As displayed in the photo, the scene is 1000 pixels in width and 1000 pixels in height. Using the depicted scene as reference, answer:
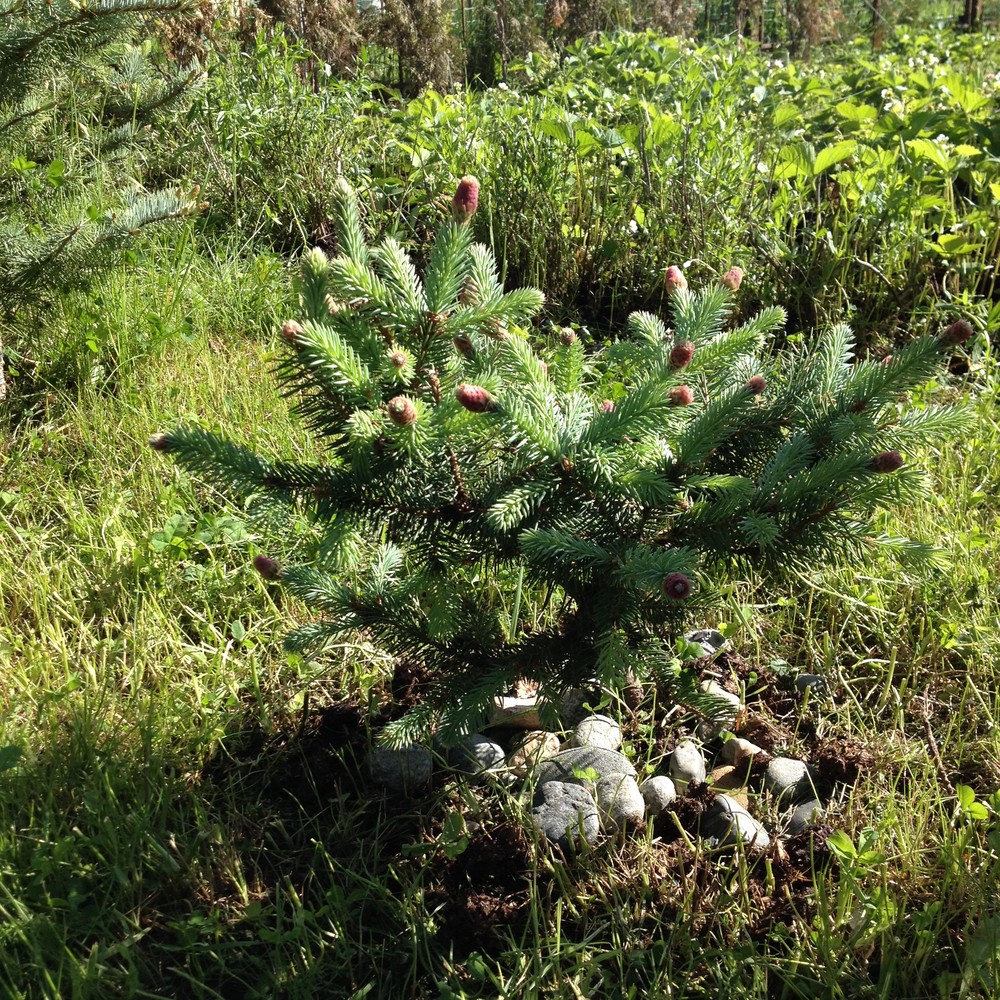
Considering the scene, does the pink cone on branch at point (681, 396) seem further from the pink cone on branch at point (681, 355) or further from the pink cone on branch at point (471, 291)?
the pink cone on branch at point (471, 291)

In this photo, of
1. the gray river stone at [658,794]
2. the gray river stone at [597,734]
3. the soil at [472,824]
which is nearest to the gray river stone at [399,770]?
the soil at [472,824]

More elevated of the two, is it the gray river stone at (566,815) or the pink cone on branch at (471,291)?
the pink cone on branch at (471,291)

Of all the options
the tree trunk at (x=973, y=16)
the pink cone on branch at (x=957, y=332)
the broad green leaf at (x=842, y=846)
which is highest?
the pink cone on branch at (x=957, y=332)

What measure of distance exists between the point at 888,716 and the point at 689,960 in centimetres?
85

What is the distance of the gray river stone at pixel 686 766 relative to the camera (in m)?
2.02

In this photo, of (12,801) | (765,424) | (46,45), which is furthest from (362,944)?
(46,45)

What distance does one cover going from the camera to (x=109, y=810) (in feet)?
6.17

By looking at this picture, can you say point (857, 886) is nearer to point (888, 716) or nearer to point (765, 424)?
point (888, 716)

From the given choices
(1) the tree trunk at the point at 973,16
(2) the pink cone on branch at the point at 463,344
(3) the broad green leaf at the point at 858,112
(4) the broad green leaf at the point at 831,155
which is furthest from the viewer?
(1) the tree trunk at the point at 973,16

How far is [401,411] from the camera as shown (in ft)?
4.44

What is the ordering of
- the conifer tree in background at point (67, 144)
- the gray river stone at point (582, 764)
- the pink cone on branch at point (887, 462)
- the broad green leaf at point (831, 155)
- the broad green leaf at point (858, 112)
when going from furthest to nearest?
the broad green leaf at point (858, 112)
the broad green leaf at point (831, 155)
the conifer tree in background at point (67, 144)
the gray river stone at point (582, 764)
the pink cone on branch at point (887, 462)

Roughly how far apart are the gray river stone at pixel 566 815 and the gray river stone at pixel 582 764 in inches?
1.6

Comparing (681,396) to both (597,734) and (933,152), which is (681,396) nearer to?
(597,734)

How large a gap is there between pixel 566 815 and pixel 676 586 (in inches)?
30.3
